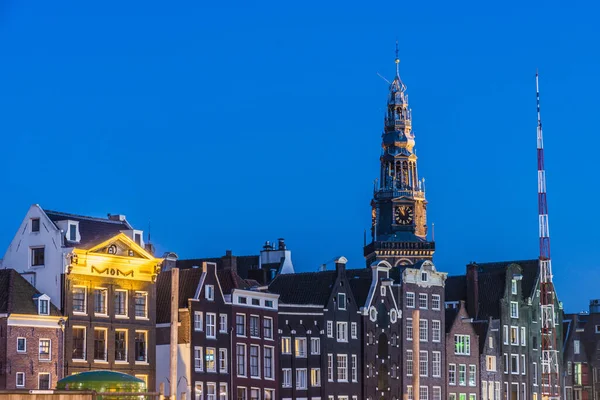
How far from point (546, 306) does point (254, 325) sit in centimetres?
3855

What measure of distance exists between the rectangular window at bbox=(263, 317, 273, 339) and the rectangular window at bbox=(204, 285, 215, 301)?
629 cm

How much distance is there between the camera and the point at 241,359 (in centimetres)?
11406

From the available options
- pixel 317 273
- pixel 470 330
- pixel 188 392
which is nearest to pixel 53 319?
pixel 188 392

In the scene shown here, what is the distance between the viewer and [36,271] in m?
104

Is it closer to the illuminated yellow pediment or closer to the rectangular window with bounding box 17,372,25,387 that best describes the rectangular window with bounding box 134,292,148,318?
the illuminated yellow pediment

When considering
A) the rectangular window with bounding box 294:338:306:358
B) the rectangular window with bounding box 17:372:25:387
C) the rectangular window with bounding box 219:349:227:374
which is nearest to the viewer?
the rectangular window with bounding box 17:372:25:387

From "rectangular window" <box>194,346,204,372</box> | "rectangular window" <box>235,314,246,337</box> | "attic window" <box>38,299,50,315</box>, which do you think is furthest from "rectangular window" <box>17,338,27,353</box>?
"rectangular window" <box>235,314,246,337</box>

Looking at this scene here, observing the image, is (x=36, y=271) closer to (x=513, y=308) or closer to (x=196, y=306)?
(x=196, y=306)

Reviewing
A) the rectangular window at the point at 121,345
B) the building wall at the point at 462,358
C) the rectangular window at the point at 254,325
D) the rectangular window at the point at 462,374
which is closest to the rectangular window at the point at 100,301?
the rectangular window at the point at 121,345

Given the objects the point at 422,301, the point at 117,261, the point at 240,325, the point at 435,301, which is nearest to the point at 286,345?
the point at 240,325

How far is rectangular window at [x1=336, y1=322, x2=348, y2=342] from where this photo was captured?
123 meters

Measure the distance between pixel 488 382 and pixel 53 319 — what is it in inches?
1996

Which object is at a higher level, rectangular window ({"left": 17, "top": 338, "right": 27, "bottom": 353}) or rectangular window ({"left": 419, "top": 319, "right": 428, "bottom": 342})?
rectangular window ({"left": 419, "top": 319, "right": 428, "bottom": 342})

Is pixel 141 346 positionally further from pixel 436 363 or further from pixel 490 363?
pixel 490 363
